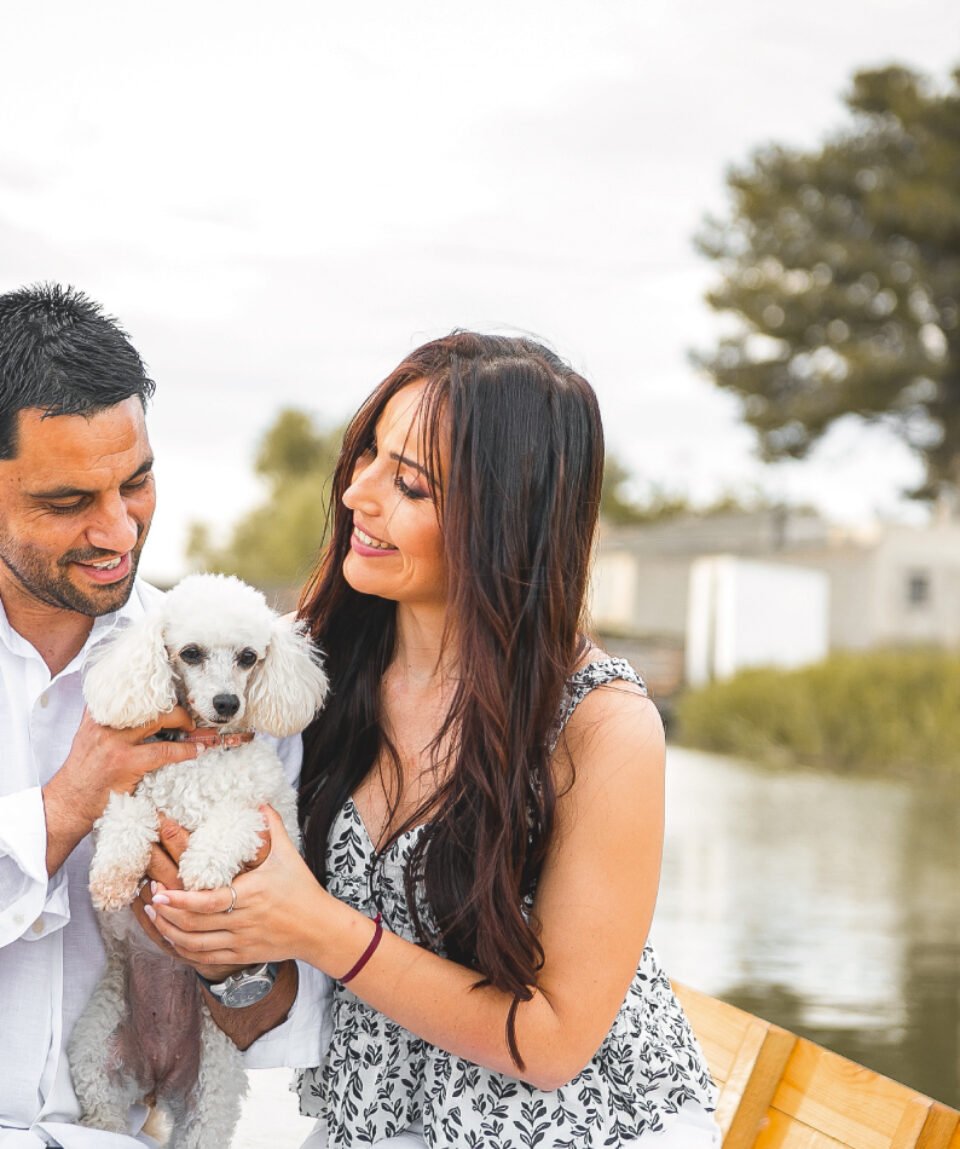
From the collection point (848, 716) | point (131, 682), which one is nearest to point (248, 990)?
point (131, 682)

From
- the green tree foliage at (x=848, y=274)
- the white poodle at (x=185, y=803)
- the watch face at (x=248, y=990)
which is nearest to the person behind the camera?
the watch face at (x=248, y=990)

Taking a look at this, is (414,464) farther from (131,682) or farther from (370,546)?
(131,682)

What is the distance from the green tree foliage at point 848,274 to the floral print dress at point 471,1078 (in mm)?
19000

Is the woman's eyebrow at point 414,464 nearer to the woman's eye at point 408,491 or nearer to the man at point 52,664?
the woman's eye at point 408,491

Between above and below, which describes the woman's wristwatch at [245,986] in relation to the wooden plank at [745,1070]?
above

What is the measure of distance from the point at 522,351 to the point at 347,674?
25.3 inches

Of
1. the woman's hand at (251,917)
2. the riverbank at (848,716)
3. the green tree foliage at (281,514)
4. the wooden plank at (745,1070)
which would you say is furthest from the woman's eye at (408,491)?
the green tree foliage at (281,514)

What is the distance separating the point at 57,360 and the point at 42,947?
0.90m

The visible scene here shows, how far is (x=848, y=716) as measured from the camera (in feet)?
46.2

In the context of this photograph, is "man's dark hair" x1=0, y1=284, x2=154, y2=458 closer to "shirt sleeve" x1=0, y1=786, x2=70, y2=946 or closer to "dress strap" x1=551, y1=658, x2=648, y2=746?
"shirt sleeve" x1=0, y1=786, x2=70, y2=946

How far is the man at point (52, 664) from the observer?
2.11 m

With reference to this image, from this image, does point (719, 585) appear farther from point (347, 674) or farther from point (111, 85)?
point (347, 674)

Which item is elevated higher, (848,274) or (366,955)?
(848,274)

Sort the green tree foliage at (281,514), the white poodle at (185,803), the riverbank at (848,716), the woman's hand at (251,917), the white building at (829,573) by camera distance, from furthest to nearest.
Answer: the green tree foliage at (281,514)
the white building at (829,573)
the riverbank at (848,716)
the white poodle at (185,803)
the woman's hand at (251,917)
